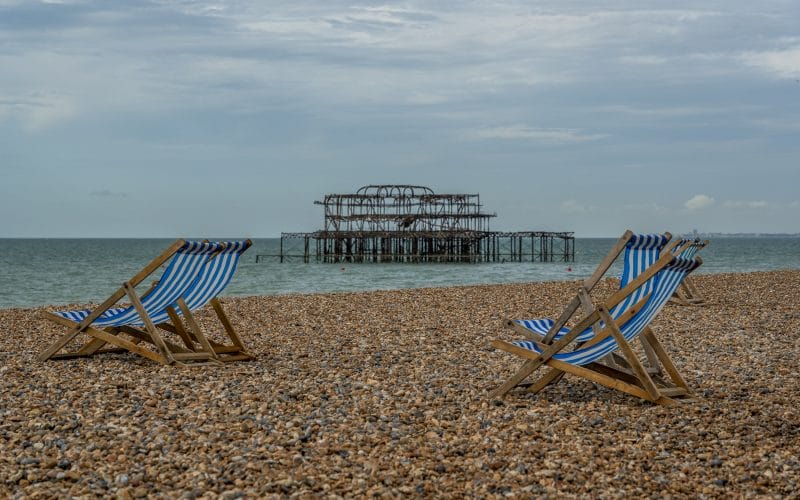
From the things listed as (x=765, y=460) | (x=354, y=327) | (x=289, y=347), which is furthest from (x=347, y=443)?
(x=354, y=327)

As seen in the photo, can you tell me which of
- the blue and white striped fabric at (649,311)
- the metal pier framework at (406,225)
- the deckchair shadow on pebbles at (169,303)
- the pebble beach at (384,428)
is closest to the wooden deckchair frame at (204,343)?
the deckchair shadow on pebbles at (169,303)

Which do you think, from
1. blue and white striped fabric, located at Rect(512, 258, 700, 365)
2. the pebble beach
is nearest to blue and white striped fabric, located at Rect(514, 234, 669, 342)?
blue and white striped fabric, located at Rect(512, 258, 700, 365)

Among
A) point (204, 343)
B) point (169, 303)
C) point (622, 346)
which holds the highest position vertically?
point (169, 303)

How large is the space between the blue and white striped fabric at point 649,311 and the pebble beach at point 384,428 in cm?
27

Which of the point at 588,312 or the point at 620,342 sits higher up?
the point at 588,312

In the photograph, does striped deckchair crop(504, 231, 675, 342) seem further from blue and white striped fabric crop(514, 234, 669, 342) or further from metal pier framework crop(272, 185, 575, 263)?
metal pier framework crop(272, 185, 575, 263)

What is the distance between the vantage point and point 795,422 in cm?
464

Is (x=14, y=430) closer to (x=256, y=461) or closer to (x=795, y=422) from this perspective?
(x=256, y=461)

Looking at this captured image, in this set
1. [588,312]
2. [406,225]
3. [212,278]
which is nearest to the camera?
[588,312]

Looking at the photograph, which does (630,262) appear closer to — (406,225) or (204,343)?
(204,343)

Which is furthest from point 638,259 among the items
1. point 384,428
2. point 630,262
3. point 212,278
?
point 212,278

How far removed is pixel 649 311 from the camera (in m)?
4.79

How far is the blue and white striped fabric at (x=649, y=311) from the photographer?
4707mm

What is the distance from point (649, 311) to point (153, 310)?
143 inches
